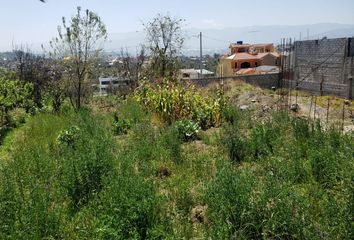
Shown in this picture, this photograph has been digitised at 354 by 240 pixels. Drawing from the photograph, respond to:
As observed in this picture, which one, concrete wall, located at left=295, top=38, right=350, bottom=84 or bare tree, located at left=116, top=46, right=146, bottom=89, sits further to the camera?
concrete wall, located at left=295, top=38, right=350, bottom=84

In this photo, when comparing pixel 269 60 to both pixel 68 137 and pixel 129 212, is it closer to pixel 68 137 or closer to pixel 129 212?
pixel 68 137

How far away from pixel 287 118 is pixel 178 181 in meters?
3.21

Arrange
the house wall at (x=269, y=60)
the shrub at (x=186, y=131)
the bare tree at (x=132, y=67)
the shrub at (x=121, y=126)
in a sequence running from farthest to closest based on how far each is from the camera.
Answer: the house wall at (x=269, y=60) → the bare tree at (x=132, y=67) → the shrub at (x=121, y=126) → the shrub at (x=186, y=131)

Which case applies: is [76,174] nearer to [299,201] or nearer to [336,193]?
[299,201]

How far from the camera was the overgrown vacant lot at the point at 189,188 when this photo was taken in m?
3.15

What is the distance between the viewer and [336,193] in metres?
3.79

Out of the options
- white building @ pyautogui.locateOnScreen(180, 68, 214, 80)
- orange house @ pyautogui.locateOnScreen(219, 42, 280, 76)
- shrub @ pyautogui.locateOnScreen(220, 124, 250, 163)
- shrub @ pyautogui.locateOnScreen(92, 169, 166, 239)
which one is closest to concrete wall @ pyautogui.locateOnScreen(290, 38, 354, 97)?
white building @ pyautogui.locateOnScreen(180, 68, 214, 80)

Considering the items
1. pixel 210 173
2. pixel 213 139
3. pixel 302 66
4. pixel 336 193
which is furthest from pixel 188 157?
pixel 302 66

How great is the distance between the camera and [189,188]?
434 cm

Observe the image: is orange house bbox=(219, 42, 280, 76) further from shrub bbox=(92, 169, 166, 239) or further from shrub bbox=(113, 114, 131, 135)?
shrub bbox=(92, 169, 166, 239)

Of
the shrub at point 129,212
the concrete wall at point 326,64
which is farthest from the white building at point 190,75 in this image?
the shrub at point 129,212

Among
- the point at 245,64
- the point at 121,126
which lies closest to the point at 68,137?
the point at 121,126

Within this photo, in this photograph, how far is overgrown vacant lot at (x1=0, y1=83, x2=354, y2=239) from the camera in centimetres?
315

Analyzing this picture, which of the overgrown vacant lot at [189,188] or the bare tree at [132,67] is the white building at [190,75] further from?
the overgrown vacant lot at [189,188]
